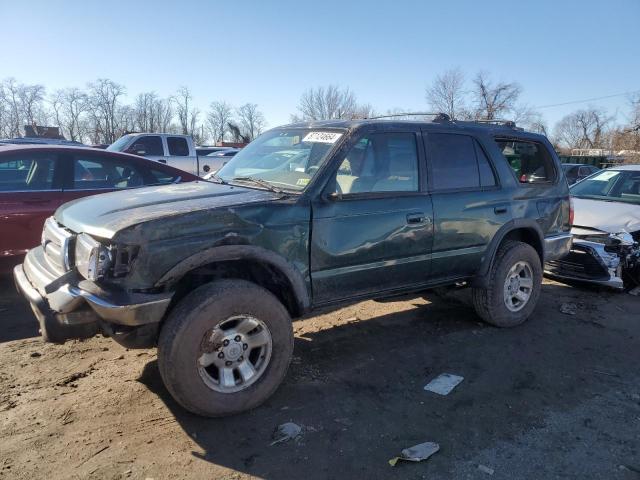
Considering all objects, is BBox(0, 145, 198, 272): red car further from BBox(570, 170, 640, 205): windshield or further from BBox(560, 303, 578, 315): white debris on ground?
BBox(570, 170, 640, 205): windshield

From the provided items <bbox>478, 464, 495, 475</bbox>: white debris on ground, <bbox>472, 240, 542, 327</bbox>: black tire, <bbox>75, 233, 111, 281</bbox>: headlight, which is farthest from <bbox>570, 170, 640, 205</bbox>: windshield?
<bbox>75, 233, 111, 281</bbox>: headlight

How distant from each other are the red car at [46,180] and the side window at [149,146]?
21.6 ft

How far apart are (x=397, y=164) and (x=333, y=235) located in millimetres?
936

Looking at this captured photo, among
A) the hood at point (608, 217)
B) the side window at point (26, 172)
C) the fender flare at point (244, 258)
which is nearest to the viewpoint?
the fender flare at point (244, 258)

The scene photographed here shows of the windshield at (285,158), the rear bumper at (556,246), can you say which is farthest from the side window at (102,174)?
the rear bumper at (556,246)

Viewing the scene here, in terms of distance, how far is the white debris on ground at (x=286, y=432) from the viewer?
9.51 ft

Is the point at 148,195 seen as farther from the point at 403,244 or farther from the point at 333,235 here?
the point at 403,244

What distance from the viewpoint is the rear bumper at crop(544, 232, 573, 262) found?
497cm

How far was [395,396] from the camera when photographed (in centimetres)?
344

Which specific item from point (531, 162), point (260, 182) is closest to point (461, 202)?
point (531, 162)

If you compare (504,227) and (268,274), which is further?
(504,227)

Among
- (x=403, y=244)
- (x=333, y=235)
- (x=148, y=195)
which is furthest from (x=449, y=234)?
(x=148, y=195)

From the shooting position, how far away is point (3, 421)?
2980mm

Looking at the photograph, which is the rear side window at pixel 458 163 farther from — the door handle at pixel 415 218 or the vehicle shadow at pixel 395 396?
the vehicle shadow at pixel 395 396
